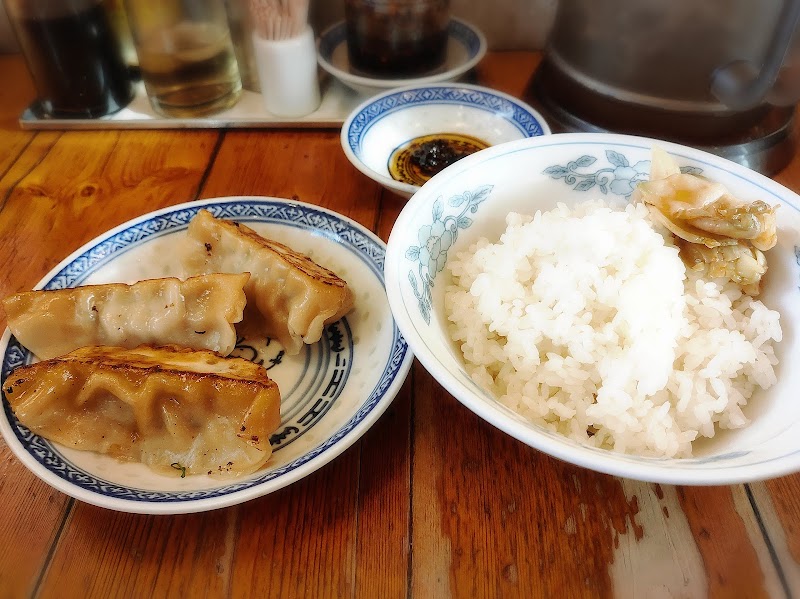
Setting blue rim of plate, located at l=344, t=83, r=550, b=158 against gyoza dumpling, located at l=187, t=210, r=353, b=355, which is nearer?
gyoza dumpling, located at l=187, t=210, r=353, b=355

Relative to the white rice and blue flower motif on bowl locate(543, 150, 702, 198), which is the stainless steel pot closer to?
blue flower motif on bowl locate(543, 150, 702, 198)

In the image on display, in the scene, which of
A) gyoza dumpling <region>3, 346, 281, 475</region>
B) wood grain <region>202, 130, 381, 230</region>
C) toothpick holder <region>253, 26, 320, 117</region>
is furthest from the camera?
toothpick holder <region>253, 26, 320, 117</region>

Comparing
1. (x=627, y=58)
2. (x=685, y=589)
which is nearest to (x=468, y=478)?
(x=685, y=589)

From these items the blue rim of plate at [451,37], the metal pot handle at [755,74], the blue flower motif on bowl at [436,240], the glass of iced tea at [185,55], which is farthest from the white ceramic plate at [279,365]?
the blue rim of plate at [451,37]

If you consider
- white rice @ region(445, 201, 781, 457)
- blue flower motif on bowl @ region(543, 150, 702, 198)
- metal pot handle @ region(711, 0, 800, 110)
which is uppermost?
metal pot handle @ region(711, 0, 800, 110)

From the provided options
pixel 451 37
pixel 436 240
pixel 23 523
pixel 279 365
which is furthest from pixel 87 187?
pixel 451 37

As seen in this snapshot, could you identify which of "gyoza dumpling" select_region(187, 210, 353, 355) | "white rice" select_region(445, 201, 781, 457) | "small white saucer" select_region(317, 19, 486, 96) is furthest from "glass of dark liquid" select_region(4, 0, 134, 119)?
"white rice" select_region(445, 201, 781, 457)
